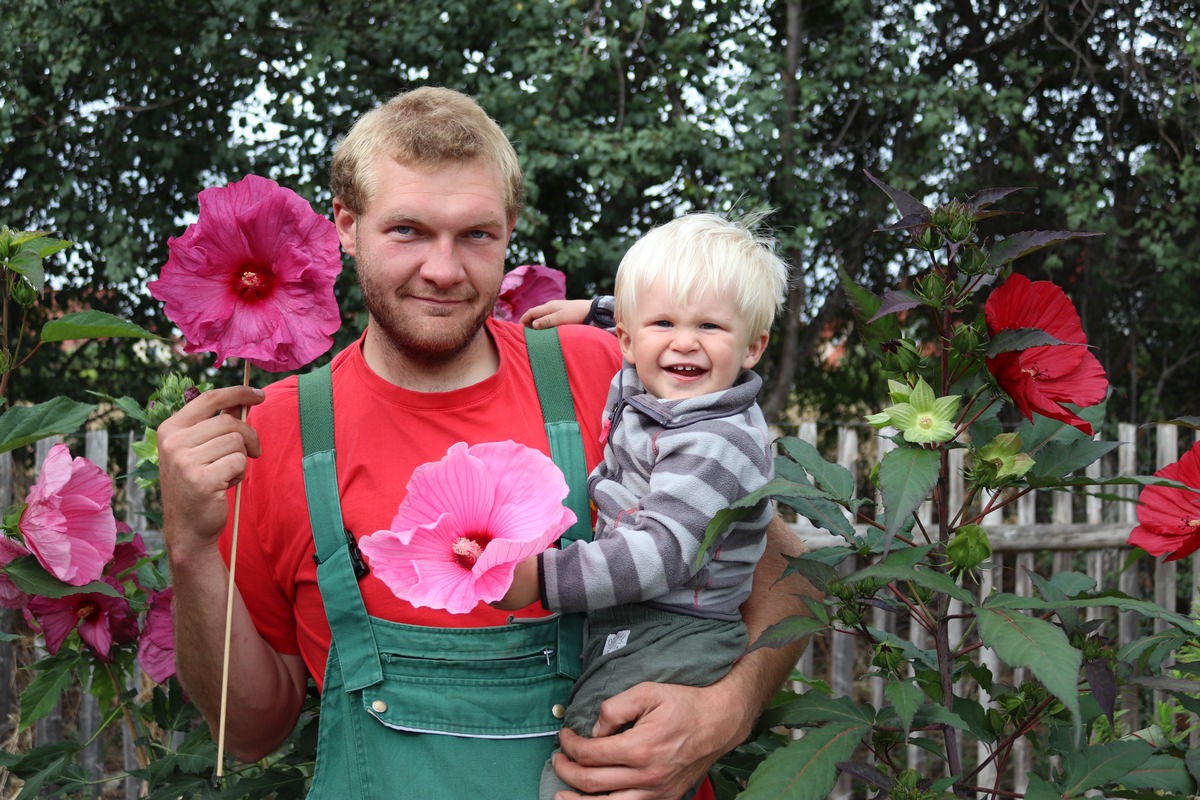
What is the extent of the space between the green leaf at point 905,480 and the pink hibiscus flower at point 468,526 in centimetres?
36

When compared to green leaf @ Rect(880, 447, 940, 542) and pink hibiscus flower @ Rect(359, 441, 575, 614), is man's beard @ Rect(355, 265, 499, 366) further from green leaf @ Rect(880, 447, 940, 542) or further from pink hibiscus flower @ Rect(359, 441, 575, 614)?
green leaf @ Rect(880, 447, 940, 542)

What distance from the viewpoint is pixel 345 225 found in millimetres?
2014

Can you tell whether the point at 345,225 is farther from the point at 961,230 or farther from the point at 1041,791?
the point at 1041,791

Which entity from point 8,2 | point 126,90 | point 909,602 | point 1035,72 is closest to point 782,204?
point 1035,72

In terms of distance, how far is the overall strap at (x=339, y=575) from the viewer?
172cm

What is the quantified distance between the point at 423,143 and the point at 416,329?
0.29 metres

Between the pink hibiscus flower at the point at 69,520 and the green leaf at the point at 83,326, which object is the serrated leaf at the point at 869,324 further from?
the pink hibiscus flower at the point at 69,520

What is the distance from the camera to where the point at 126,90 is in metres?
6.15

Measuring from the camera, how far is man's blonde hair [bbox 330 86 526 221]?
1810 mm

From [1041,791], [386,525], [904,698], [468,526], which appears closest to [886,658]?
[904,698]

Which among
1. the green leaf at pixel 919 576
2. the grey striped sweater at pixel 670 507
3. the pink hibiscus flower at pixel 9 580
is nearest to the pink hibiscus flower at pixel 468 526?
the grey striped sweater at pixel 670 507

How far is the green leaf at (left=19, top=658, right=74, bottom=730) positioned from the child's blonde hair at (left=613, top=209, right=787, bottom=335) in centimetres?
124

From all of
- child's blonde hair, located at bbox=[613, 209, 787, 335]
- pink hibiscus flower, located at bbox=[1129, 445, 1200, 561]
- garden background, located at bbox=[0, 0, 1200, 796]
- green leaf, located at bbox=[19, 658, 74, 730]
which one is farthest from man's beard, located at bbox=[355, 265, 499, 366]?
garden background, located at bbox=[0, 0, 1200, 796]

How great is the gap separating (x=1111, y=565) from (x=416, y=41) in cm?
435
